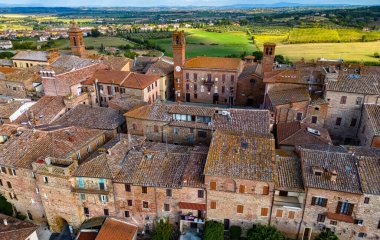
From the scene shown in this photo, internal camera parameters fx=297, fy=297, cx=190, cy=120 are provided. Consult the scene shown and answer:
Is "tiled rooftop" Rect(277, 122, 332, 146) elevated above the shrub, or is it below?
above

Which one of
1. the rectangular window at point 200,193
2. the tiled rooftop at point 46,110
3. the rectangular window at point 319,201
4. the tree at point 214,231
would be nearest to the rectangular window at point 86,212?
the rectangular window at point 200,193

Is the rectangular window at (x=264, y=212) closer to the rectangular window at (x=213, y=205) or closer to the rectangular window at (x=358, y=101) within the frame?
the rectangular window at (x=213, y=205)

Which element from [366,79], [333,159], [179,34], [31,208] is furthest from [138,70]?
[333,159]

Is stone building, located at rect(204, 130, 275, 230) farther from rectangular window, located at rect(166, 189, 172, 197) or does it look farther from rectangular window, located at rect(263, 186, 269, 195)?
rectangular window, located at rect(166, 189, 172, 197)

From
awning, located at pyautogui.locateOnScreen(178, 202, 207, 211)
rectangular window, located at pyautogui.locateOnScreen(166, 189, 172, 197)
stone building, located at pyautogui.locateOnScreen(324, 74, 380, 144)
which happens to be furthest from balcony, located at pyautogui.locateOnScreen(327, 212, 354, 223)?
stone building, located at pyautogui.locateOnScreen(324, 74, 380, 144)

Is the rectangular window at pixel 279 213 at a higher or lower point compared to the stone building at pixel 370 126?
lower

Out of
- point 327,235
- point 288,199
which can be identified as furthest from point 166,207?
point 327,235

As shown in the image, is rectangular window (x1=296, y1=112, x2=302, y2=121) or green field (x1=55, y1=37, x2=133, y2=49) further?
green field (x1=55, y1=37, x2=133, y2=49)
